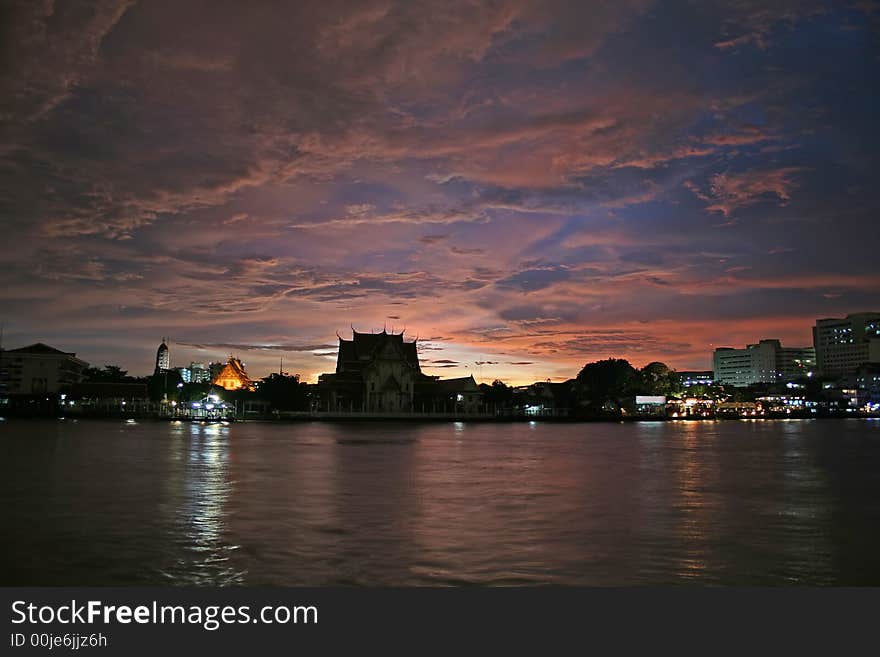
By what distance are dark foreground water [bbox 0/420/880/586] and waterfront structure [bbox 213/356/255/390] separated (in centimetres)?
8979

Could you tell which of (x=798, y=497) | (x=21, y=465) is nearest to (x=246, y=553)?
(x=798, y=497)

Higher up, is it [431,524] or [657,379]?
[657,379]

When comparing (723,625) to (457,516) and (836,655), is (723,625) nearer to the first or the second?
(836,655)

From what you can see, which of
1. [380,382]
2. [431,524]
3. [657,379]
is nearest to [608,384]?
[657,379]

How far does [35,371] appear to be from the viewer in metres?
122

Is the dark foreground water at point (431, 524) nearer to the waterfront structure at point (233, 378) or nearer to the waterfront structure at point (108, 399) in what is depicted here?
the waterfront structure at point (108, 399)

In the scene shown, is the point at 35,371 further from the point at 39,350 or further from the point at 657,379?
the point at 657,379

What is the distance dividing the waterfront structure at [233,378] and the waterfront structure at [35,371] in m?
25.9

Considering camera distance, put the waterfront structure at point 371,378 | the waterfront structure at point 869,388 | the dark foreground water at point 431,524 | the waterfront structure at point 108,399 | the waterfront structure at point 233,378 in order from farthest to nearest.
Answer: the waterfront structure at point 869,388
the waterfront structure at point 233,378
the waterfront structure at point 108,399
the waterfront structure at point 371,378
the dark foreground water at point 431,524

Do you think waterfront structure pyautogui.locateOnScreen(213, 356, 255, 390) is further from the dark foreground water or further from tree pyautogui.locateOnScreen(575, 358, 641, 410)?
the dark foreground water

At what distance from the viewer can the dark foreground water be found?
10.7 meters

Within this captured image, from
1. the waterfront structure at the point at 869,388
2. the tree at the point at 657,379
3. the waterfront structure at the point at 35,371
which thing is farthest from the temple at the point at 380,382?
the waterfront structure at the point at 869,388

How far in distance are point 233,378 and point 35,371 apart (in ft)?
118

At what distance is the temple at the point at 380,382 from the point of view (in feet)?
308
